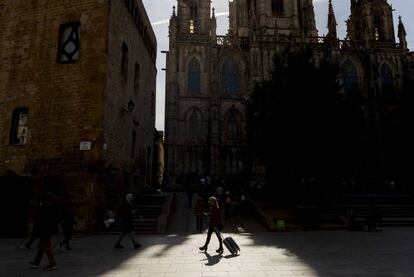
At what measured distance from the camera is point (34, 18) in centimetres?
1577

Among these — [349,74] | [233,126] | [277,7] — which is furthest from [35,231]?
[277,7]

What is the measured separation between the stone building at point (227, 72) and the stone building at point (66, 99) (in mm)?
22037

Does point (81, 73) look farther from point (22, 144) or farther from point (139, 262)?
point (139, 262)

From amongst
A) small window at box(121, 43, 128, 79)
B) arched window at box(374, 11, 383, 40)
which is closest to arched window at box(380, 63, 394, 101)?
arched window at box(374, 11, 383, 40)

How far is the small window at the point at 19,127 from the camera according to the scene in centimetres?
1493

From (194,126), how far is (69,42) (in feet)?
84.1

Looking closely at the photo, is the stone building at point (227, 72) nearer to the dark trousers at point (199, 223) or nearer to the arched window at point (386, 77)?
the arched window at point (386, 77)

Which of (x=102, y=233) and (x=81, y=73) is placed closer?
(x=102, y=233)

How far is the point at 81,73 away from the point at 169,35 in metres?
29.4

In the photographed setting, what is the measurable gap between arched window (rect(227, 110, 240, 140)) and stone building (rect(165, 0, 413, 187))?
6cm

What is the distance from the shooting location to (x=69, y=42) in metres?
15.1

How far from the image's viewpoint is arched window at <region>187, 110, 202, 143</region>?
130 feet

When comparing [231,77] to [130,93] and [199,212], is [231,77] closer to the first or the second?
[130,93]

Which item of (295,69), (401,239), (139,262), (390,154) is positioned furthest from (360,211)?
(139,262)
